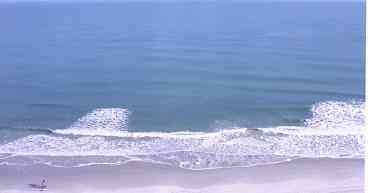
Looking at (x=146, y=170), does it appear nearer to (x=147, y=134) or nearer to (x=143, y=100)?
(x=147, y=134)

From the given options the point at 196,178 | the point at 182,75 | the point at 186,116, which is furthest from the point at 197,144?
the point at 182,75

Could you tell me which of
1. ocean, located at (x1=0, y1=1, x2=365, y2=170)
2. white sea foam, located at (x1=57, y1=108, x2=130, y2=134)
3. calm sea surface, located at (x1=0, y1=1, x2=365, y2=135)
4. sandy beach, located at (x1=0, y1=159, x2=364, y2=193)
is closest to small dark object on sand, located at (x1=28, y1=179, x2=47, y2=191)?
sandy beach, located at (x1=0, y1=159, x2=364, y2=193)

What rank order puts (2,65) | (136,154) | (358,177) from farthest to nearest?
(2,65) < (136,154) < (358,177)

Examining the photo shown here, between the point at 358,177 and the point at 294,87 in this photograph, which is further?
the point at 294,87

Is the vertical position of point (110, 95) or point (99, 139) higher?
point (110, 95)

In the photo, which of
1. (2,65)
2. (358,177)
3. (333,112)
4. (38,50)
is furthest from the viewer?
(38,50)

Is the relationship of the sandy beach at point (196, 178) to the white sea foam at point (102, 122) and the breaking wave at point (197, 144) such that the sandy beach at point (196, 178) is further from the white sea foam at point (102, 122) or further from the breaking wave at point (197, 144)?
the white sea foam at point (102, 122)

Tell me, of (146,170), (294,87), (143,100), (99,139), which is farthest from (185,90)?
(146,170)
